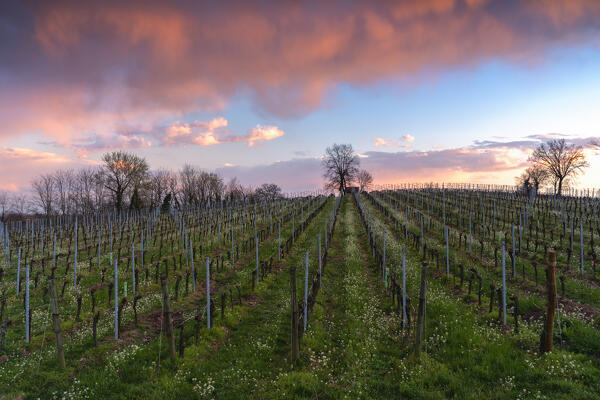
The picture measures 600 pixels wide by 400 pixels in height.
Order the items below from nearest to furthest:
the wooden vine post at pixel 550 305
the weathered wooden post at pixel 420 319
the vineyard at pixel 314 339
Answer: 1. the vineyard at pixel 314 339
2. the wooden vine post at pixel 550 305
3. the weathered wooden post at pixel 420 319

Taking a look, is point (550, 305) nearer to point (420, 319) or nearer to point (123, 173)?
point (420, 319)

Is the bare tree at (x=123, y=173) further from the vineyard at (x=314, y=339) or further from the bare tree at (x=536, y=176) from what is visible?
the bare tree at (x=536, y=176)

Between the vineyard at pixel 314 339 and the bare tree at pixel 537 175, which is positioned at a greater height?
the bare tree at pixel 537 175

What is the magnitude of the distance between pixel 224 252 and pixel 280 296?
12.2m

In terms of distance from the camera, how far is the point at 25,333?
10.9 meters

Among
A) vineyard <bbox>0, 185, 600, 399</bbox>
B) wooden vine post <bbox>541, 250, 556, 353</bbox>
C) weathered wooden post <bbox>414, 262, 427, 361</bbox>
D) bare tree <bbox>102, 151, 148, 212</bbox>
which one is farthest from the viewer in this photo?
bare tree <bbox>102, 151, 148, 212</bbox>

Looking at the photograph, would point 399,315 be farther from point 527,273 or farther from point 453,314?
point 527,273

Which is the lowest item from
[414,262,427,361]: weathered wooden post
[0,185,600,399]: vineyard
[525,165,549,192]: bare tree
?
[0,185,600,399]: vineyard

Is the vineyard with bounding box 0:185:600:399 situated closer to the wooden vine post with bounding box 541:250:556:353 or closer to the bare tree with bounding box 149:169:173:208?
the wooden vine post with bounding box 541:250:556:353

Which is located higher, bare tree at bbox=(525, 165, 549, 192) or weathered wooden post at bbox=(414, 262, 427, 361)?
bare tree at bbox=(525, 165, 549, 192)

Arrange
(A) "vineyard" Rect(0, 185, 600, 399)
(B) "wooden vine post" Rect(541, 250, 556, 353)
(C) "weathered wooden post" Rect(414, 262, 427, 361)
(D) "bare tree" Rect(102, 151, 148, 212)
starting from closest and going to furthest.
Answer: (A) "vineyard" Rect(0, 185, 600, 399) → (B) "wooden vine post" Rect(541, 250, 556, 353) → (C) "weathered wooden post" Rect(414, 262, 427, 361) → (D) "bare tree" Rect(102, 151, 148, 212)

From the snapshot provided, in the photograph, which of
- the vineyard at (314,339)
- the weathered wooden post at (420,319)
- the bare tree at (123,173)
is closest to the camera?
the vineyard at (314,339)

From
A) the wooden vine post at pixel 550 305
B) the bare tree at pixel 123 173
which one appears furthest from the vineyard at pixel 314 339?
the bare tree at pixel 123 173

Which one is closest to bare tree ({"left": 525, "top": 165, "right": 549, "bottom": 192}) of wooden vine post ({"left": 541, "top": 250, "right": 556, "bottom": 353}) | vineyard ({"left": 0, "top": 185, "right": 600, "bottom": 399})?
vineyard ({"left": 0, "top": 185, "right": 600, "bottom": 399})
